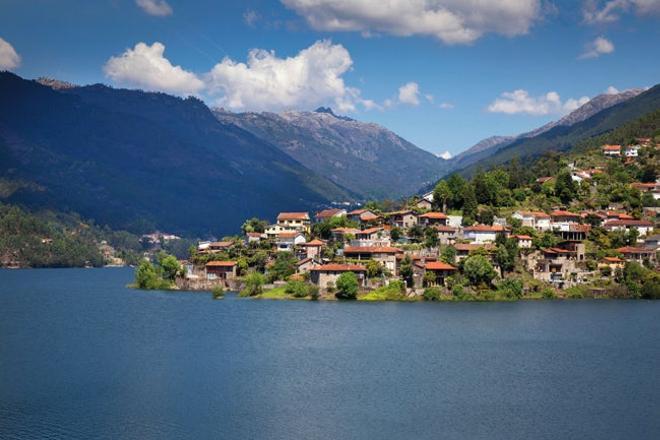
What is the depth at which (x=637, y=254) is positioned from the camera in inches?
2955

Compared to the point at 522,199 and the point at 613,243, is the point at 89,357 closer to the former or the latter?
the point at 613,243

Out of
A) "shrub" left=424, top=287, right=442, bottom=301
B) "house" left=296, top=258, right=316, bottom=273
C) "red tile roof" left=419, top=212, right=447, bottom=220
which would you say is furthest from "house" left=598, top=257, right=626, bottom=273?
"house" left=296, top=258, right=316, bottom=273

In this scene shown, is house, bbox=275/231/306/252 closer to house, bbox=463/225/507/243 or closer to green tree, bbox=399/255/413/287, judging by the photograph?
green tree, bbox=399/255/413/287

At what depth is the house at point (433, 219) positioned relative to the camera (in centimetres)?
8419

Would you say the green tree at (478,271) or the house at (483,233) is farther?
the house at (483,233)

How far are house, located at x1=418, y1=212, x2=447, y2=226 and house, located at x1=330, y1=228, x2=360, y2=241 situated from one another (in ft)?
23.6

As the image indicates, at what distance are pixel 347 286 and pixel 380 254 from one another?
695 cm

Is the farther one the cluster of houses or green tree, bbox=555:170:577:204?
green tree, bbox=555:170:577:204

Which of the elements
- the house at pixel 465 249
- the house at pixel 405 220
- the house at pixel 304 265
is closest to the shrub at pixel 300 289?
the house at pixel 304 265

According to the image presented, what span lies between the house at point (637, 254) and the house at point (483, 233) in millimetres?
11363

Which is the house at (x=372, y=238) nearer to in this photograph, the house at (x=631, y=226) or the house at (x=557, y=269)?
the house at (x=557, y=269)

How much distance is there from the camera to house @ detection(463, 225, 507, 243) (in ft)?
257

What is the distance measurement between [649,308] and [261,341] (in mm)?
32393

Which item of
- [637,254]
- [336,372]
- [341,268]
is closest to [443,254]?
[341,268]
